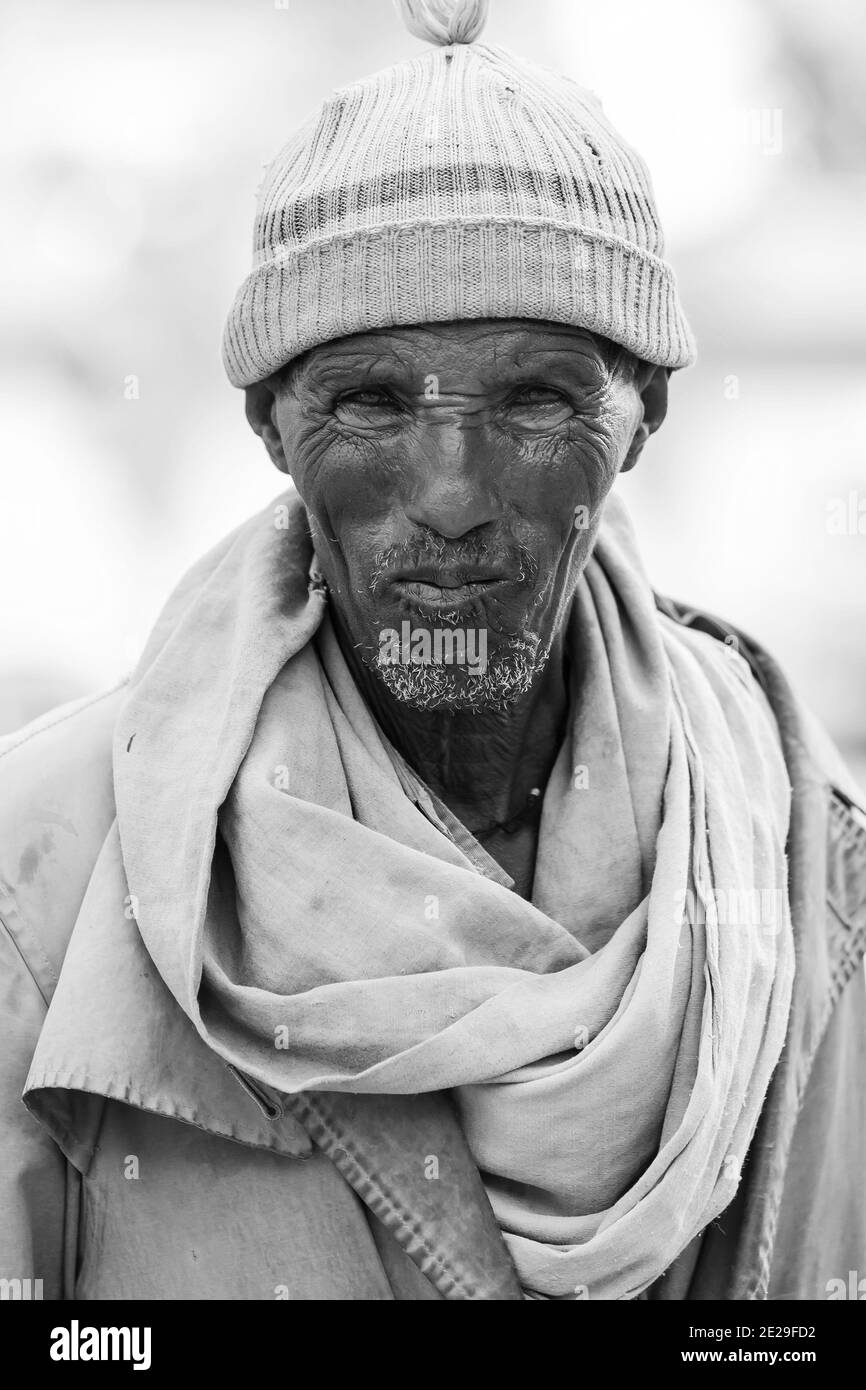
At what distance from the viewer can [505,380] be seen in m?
1.82

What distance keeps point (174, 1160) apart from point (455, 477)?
2.80 ft

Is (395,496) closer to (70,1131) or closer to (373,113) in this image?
(373,113)

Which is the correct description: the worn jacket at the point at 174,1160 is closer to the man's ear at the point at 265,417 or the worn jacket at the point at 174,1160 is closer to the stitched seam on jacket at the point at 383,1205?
the stitched seam on jacket at the point at 383,1205

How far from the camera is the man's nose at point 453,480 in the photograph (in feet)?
5.90

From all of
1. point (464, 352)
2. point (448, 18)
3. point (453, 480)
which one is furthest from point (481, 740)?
point (448, 18)

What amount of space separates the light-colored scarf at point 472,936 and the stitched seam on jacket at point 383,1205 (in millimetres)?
78

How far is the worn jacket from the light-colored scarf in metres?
0.07

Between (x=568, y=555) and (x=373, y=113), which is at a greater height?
(x=373, y=113)

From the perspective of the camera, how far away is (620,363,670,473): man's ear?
6.89ft

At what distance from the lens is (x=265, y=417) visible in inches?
82.1

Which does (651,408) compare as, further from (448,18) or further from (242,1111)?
(242,1111)

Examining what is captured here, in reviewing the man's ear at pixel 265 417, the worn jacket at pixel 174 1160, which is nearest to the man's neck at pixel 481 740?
the man's ear at pixel 265 417
